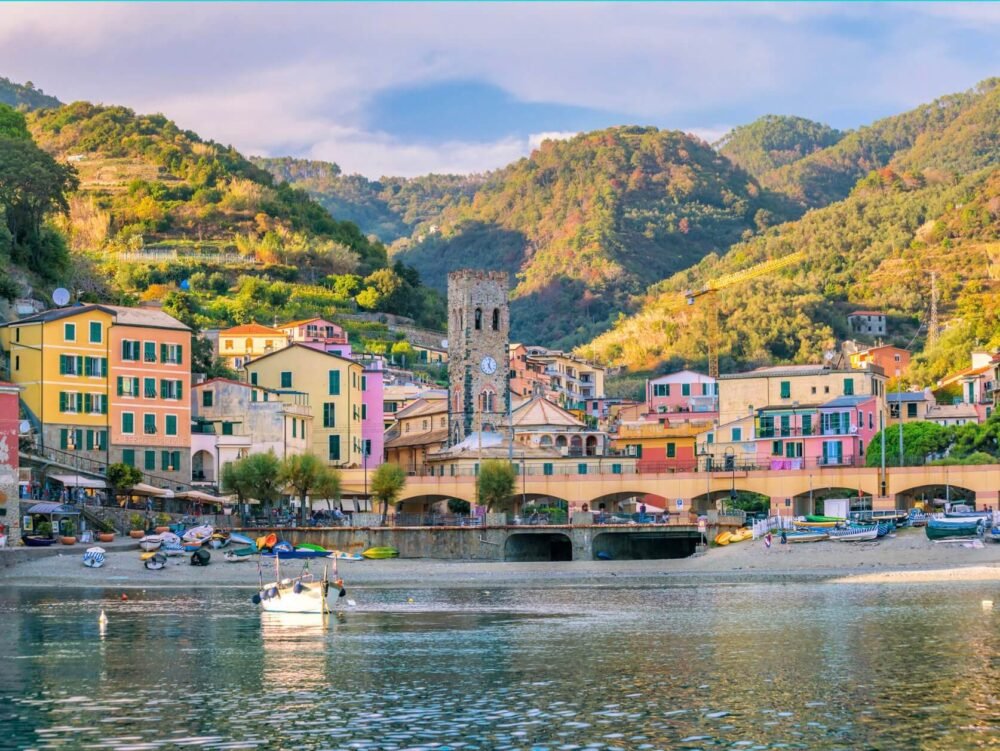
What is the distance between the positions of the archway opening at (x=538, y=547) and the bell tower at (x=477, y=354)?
19962mm

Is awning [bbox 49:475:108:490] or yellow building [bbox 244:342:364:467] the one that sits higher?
yellow building [bbox 244:342:364:467]

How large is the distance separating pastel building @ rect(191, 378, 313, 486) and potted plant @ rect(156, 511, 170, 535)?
35.1 feet

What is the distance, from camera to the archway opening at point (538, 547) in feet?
301

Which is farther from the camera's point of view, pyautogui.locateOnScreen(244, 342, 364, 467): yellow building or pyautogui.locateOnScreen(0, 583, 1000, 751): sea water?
pyautogui.locateOnScreen(244, 342, 364, 467): yellow building

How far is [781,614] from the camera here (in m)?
59.5

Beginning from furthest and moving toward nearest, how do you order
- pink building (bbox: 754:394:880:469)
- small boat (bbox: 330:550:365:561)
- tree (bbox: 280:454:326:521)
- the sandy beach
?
pink building (bbox: 754:394:880:469), tree (bbox: 280:454:326:521), small boat (bbox: 330:550:365:561), the sandy beach

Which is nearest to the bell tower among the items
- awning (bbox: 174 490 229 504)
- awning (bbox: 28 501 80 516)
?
awning (bbox: 174 490 229 504)

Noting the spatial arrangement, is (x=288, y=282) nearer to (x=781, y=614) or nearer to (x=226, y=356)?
(x=226, y=356)

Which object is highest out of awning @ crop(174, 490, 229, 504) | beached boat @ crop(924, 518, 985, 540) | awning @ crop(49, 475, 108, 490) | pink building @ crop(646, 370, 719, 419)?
pink building @ crop(646, 370, 719, 419)

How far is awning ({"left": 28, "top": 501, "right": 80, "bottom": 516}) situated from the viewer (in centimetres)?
7775

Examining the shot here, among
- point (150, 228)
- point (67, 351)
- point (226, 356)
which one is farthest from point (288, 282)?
point (67, 351)

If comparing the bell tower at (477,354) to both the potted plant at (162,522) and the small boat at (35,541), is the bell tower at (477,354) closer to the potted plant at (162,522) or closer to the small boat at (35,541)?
the potted plant at (162,522)

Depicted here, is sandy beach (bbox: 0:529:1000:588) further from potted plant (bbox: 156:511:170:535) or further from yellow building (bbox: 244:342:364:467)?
yellow building (bbox: 244:342:364:467)

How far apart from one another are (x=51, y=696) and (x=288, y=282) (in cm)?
12841
